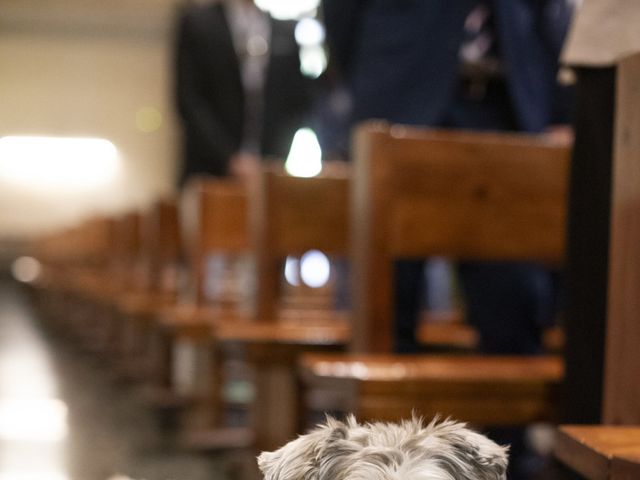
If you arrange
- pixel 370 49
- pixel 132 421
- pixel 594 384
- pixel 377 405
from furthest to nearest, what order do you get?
1. pixel 132 421
2. pixel 370 49
3. pixel 377 405
4. pixel 594 384

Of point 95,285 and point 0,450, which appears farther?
point 95,285

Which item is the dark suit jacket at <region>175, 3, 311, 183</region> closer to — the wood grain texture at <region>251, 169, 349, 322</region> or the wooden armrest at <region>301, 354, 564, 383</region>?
the wood grain texture at <region>251, 169, 349, 322</region>

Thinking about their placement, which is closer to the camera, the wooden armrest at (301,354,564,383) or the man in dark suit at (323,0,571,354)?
the wooden armrest at (301,354,564,383)

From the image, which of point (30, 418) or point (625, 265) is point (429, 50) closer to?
point (625, 265)

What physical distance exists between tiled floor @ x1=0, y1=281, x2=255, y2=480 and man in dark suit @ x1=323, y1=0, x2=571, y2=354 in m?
1.15

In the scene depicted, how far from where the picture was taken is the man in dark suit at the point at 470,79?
3385mm

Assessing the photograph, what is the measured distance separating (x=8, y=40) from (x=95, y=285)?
33.3ft

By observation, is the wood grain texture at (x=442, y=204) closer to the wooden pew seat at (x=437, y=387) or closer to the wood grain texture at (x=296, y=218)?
the wooden pew seat at (x=437, y=387)

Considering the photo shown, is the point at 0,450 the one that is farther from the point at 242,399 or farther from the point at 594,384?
the point at 594,384

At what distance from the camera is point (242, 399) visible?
20.4 ft

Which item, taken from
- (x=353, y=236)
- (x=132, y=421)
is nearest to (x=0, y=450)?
(x=132, y=421)

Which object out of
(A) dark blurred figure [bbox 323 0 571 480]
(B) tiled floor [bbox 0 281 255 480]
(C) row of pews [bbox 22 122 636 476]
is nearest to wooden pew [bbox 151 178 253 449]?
(C) row of pews [bbox 22 122 636 476]

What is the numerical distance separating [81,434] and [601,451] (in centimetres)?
379

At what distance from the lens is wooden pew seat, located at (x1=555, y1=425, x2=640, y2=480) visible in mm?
1276
